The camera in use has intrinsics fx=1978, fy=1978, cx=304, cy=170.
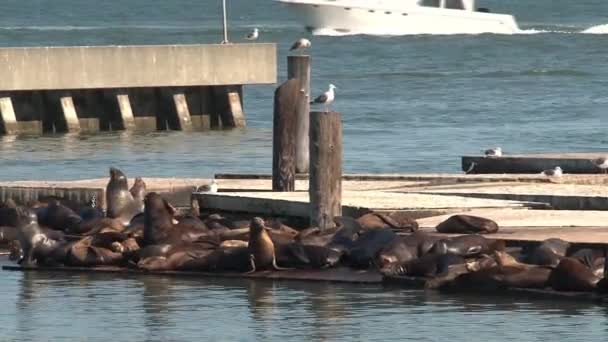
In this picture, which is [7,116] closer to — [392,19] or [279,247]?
[279,247]

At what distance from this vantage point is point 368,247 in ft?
50.8

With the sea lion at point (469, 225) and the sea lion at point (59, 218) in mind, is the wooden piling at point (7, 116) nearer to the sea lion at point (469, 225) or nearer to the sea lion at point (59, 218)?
the sea lion at point (59, 218)

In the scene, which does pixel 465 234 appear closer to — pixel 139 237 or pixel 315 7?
pixel 139 237

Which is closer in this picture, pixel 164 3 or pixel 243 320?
pixel 243 320

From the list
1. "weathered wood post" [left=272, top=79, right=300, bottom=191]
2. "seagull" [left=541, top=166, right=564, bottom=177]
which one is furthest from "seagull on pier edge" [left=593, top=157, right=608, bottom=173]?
"weathered wood post" [left=272, top=79, right=300, bottom=191]

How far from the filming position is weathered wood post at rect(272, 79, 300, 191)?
62.4 feet

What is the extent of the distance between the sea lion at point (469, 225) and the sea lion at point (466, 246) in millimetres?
651

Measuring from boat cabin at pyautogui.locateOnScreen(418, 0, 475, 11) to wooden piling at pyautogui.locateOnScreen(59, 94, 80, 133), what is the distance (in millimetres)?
55819

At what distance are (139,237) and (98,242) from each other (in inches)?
14.1

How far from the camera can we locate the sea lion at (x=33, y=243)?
16781 millimetres

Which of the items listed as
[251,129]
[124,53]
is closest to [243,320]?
[124,53]

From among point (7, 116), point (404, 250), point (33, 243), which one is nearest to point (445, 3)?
point (7, 116)

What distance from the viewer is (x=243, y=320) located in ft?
45.3

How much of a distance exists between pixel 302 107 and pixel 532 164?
3568 mm
